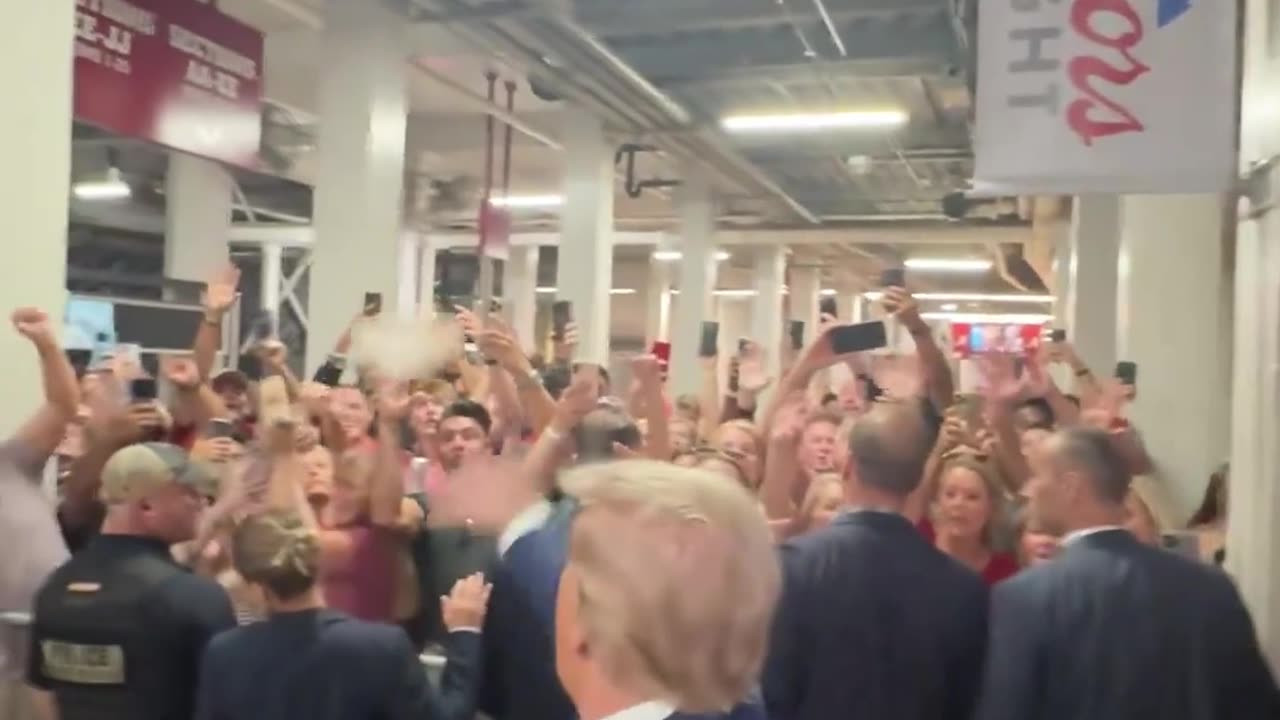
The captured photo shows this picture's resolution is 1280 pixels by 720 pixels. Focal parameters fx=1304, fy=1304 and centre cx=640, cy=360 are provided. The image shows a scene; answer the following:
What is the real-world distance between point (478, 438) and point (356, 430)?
609 mm

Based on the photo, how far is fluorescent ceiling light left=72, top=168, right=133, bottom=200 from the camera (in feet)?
33.4

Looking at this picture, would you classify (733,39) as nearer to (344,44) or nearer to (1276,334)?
(344,44)

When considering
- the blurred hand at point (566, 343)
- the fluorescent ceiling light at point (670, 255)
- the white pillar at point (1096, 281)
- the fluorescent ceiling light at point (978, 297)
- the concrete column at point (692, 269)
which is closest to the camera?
the blurred hand at point (566, 343)

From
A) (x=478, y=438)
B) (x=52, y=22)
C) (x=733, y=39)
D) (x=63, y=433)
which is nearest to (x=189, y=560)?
(x=63, y=433)

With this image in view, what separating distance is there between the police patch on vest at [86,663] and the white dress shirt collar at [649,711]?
1.71 meters

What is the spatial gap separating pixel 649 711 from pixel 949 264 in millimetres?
16633

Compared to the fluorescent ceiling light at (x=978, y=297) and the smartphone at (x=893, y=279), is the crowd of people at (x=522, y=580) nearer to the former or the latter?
the smartphone at (x=893, y=279)

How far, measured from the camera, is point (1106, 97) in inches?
134

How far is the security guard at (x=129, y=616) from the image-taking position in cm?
262

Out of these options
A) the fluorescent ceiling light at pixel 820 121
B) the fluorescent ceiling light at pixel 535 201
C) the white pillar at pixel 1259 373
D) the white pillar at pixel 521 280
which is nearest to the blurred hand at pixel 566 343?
the white pillar at pixel 1259 373

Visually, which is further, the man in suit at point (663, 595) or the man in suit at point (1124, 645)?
the man in suit at point (1124, 645)

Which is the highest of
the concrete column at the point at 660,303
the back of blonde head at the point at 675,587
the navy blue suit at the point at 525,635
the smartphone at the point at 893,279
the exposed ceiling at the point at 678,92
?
the exposed ceiling at the point at 678,92

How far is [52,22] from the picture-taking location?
3.60m

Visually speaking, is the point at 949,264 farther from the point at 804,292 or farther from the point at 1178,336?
the point at 1178,336
